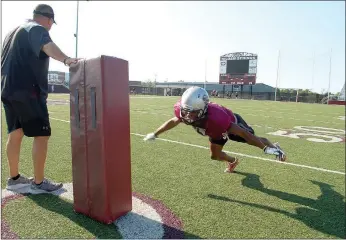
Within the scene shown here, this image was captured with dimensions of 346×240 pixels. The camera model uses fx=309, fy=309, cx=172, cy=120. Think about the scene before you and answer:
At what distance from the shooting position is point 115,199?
8.68 feet

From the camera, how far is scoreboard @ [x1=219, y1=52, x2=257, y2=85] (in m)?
47.1

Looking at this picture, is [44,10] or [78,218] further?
[44,10]

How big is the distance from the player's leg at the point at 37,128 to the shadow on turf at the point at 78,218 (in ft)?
0.60

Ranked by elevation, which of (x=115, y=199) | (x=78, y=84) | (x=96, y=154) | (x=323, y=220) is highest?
(x=78, y=84)

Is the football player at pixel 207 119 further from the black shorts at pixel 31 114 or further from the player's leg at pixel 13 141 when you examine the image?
the player's leg at pixel 13 141

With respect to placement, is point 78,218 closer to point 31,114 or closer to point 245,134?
point 31,114

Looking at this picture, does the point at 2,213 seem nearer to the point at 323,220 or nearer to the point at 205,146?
the point at 323,220

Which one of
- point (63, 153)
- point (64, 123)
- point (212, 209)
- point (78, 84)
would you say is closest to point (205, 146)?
point (63, 153)

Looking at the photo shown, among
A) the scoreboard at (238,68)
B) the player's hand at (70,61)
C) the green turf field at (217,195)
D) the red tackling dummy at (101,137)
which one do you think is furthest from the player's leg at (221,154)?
the scoreboard at (238,68)

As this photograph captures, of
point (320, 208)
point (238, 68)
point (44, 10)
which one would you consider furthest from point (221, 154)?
point (238, 68)

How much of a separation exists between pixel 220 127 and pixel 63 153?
2.81 m

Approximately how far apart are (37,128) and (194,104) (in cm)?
159

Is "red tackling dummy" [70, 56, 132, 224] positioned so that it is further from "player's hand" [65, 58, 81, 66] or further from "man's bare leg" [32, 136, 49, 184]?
"man's bare leg" [32, 136, 49, 184]

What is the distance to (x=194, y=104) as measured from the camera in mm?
3303
